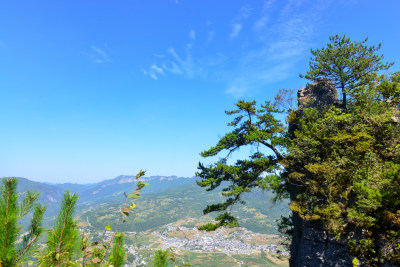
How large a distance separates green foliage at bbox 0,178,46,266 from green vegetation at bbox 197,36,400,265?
1037 centimetres

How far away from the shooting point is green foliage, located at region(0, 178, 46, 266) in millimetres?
2861

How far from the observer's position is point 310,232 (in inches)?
511

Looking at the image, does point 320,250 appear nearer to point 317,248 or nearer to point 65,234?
point 317,248

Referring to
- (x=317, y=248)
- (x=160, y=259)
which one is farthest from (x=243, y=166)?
(x=160, y=259)

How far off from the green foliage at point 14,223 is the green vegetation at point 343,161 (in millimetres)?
10370

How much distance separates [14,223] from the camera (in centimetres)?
295

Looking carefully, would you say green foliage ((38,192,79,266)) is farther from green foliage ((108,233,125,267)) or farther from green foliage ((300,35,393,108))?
green foliage ((300,35,393,108))

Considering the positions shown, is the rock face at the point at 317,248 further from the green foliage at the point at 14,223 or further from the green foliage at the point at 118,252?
the green foliage at the point at 14,223

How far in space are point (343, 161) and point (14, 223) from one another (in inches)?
503

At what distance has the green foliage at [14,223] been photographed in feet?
9.39

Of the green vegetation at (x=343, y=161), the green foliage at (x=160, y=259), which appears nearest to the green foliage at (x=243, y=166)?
the green vegetation at (x=343, y=161)

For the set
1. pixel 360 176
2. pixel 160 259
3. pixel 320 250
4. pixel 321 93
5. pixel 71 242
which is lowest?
pixel 320 250

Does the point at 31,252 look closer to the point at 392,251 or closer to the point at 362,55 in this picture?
the point at 392,251

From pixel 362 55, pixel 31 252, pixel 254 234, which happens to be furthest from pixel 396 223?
pixel 254 234
